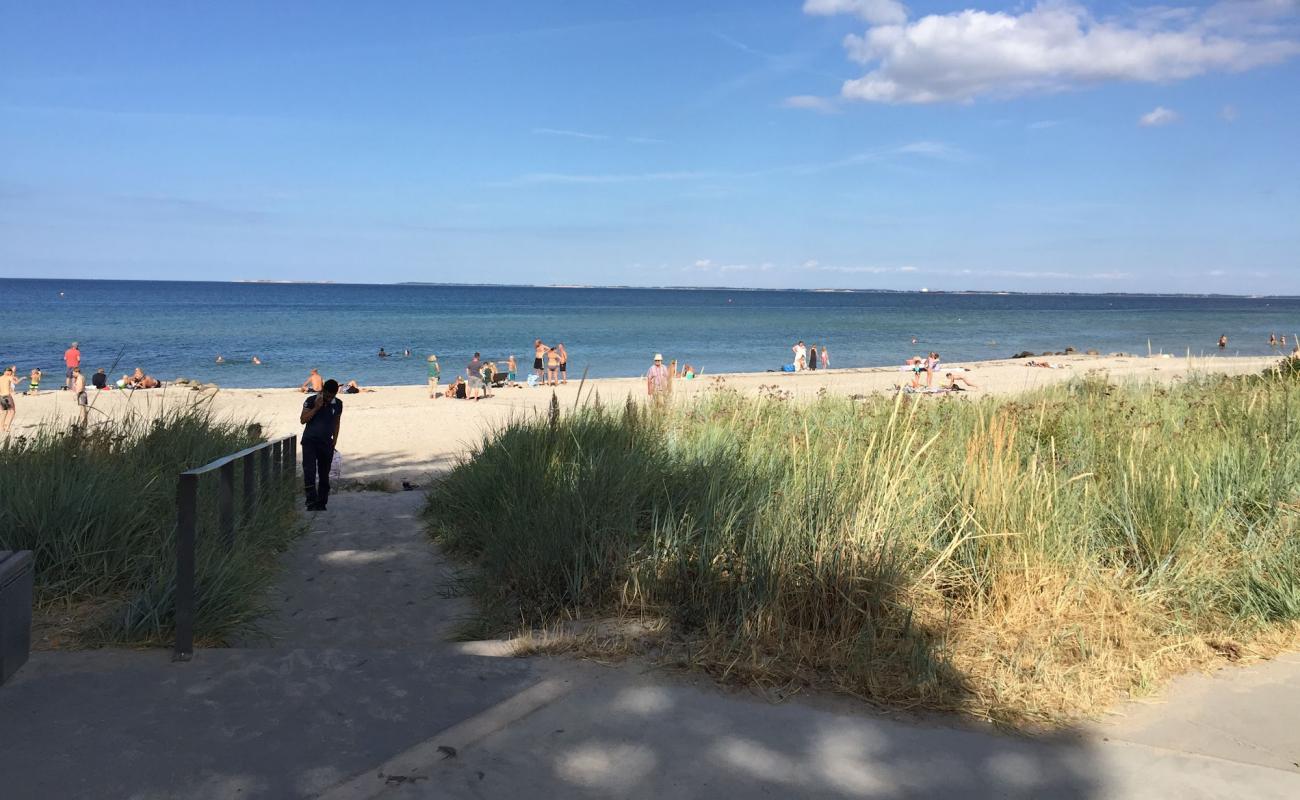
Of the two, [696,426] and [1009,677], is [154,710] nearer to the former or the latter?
[1009,677]

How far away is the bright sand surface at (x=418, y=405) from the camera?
1407cm

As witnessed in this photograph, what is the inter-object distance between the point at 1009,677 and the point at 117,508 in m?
4.48

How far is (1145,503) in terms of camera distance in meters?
5.50

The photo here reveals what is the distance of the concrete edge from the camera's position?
2.91m

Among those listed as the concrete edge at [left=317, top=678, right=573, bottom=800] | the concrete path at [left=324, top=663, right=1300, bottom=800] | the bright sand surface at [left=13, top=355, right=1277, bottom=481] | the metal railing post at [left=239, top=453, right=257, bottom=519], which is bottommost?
the bright sand surface at [left=13, top=355, right=1277, bottom=481]

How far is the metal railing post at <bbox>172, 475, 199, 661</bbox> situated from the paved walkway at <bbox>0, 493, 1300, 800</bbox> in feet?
0.31

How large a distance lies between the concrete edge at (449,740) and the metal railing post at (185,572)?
132 centimetres

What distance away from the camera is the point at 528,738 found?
3.28 meters

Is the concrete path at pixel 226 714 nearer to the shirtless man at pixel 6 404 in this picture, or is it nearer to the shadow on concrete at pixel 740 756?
the shadow on concrete at pixel 740 756

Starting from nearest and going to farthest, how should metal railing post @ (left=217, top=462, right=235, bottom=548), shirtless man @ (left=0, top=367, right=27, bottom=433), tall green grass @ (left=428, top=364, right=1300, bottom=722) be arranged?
1. tall green grass @ (left=428, top=364, right=1300, bottom=722)
2. metal railing post @ (left=217, top=462, right=235, bottom=548)
3. shirtless man @ (left=0, top=367, right=27, bottom=433)

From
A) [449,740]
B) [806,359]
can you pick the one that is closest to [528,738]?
[449,740]

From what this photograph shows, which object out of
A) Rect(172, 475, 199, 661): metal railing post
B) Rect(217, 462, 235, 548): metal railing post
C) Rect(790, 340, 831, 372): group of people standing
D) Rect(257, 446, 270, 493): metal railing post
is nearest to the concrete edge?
Rect(172, 475, 199, 661): metal railing post

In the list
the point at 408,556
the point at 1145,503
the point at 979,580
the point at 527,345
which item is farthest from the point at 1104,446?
the point at 527,345

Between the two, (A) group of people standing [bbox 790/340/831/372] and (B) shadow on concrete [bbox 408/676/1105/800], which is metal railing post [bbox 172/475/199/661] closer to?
(B) shadow on concrete [bbox 408/676/1105/800]
